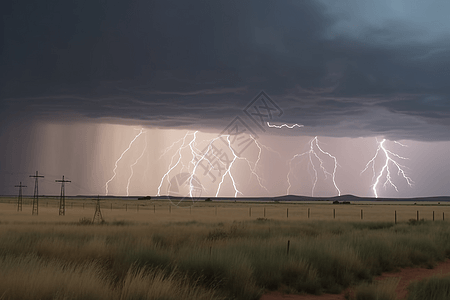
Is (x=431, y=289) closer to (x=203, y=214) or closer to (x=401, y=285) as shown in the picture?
(x=401, y=285)

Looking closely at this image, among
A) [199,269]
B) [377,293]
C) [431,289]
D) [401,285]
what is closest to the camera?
[377,293]

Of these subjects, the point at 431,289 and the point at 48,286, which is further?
the point at 431,289

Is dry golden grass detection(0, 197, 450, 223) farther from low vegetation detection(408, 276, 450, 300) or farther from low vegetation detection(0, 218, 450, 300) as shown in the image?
low vegetation detection(408, 276, 450, 300)

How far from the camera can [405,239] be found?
20.8 m

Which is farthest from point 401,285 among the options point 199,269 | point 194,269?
point 194,269

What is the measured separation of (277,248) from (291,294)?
161 inches

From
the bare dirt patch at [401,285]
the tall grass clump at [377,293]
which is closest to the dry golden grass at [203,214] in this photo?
the bare dirt patch at [401,285]

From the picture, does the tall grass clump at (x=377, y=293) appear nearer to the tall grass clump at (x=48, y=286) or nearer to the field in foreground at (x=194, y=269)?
the field in foreground at (x=194, y=269)

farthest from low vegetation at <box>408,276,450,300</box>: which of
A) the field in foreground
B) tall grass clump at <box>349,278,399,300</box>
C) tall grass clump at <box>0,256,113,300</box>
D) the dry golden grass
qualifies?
the dry golden grass

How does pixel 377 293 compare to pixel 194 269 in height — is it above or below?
below

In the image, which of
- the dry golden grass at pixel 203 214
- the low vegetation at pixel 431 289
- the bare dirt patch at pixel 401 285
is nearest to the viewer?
the low vegetation at pixel 431 289

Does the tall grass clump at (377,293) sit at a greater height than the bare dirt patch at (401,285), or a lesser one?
greater

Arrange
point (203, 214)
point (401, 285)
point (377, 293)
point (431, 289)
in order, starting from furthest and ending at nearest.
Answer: point (203, 214)
point (401, 285)
point (431, 289)
point (377, 293)

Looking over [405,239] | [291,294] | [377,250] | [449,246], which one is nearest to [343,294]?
[291,294]
